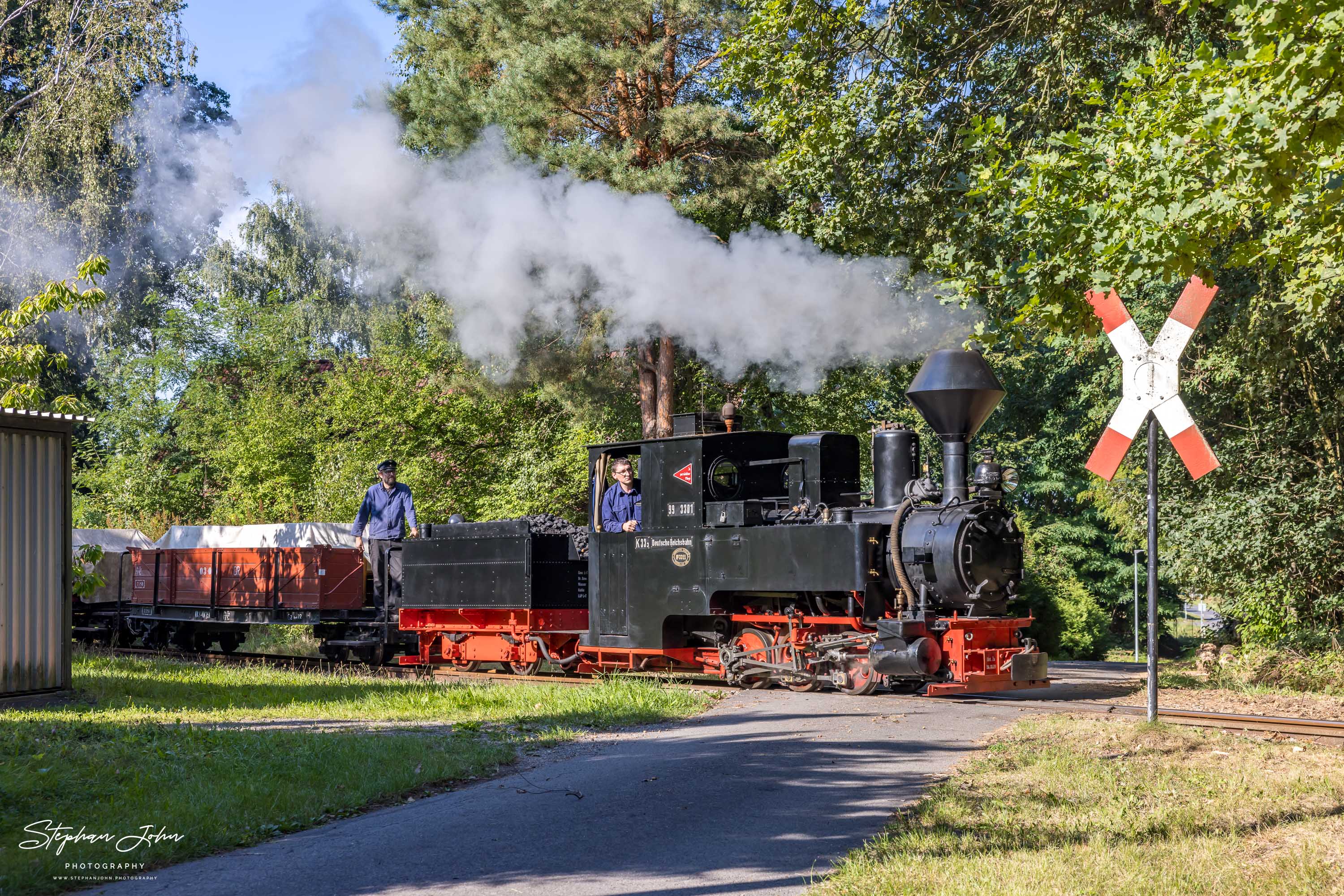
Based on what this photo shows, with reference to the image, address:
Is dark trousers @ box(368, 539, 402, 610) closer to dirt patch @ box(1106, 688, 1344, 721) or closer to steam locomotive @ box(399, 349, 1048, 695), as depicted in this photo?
steam locomotive @ box(399, 349, 1048, 695)

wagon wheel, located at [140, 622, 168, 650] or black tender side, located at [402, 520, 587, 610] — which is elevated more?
black tender side, located at [402, 520, 587, 610]

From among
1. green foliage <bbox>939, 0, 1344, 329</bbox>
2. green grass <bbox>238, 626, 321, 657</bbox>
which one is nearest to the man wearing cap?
green grass <bbox>238, 626, 321, 657</bbox>

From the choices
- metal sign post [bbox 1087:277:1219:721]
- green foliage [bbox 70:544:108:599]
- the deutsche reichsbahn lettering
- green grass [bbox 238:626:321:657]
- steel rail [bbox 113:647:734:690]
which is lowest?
green grass [bbox 238:626:321:657]

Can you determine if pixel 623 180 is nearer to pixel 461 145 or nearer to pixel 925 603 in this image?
pixel 461 145

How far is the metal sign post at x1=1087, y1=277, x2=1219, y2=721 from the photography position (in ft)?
22.5

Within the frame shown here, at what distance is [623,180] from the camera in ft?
50.8

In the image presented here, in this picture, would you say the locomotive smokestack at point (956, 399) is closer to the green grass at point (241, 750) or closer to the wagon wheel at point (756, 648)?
the wagon wheel at point (756, 648)

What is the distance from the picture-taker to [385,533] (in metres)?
15.8

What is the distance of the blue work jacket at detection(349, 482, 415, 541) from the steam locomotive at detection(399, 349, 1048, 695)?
2.38 m

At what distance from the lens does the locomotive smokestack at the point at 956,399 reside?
34.4 ft

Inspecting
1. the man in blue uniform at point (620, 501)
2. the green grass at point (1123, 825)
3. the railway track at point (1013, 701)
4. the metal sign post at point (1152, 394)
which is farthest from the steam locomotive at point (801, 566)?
the metal sign post at point (1152, 394)

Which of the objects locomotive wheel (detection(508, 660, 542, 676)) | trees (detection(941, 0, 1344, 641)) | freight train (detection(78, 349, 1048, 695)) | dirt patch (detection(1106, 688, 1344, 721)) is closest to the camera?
trees (detection(941, 0, 1344, 641))

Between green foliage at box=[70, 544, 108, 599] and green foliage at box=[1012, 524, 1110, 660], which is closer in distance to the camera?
green foliage at box=[70, 544, 108, 599]

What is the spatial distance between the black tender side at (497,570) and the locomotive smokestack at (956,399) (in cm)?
517
